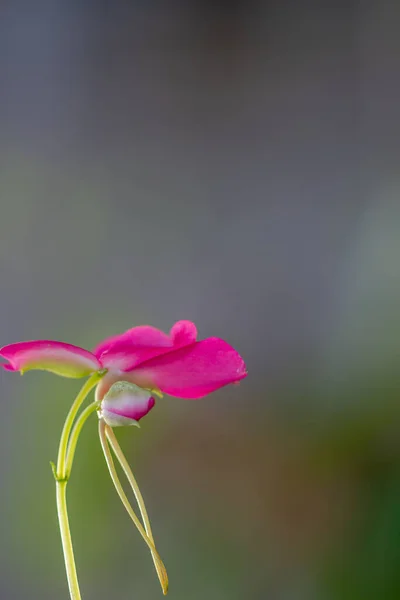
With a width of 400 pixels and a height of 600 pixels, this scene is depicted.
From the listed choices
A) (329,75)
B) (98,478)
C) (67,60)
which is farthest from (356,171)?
(98,478)

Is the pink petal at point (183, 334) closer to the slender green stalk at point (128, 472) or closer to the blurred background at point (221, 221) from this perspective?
the slender green stalk at point (128, 472)

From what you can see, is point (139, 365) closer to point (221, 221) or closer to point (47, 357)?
point (47, 357)

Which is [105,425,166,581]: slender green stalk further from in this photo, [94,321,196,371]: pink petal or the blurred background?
the blurred background

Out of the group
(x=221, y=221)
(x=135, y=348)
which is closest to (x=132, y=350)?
(x=135, y=348)

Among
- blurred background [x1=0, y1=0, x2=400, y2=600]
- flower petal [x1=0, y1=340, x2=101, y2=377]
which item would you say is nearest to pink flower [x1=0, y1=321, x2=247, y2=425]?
flower petal [x1=0, y1=340, x2=101, y2=377]

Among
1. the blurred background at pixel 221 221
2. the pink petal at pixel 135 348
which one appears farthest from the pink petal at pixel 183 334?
the blurred background at pixel 221 221

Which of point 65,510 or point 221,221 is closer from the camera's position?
point 65,510
